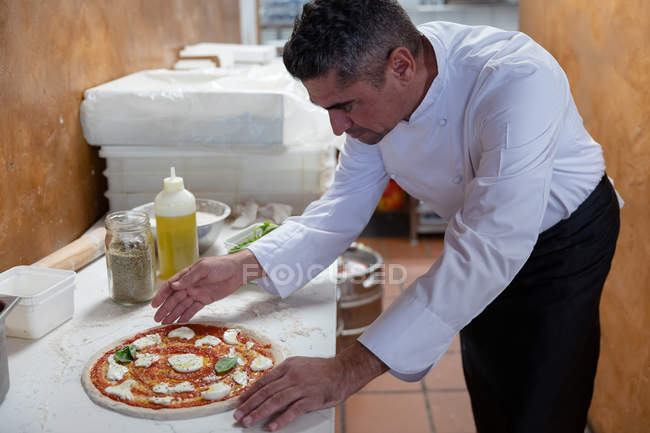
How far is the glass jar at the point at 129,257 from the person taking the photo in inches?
54.7

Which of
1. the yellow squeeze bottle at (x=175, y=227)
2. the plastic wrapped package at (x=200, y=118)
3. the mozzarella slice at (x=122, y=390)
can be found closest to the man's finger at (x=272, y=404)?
the mozzarella slice at (x=122, y=390)

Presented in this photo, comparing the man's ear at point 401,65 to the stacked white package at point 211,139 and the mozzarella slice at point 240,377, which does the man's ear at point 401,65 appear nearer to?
the mozzarella slice at point 240,377

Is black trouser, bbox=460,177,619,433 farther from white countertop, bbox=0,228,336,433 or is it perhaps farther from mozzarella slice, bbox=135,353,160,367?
mozzarella slice, bbox=135,353,160,367

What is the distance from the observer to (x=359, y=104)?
1.20 meters

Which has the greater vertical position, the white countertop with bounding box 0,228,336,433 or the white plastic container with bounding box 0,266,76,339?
the white plastic container with bounding box 0,266,76,339

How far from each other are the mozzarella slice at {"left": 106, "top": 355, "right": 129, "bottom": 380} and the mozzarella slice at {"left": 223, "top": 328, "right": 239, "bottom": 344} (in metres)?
0.21

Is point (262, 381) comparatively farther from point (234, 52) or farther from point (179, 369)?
point (234, 52)

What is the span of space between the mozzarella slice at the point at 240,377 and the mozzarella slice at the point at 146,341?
0.22 m

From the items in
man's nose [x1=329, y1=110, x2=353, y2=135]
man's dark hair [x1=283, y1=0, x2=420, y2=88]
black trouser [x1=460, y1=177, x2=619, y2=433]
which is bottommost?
black trouser [x1=460, y1=177, x2=619, y2=433]

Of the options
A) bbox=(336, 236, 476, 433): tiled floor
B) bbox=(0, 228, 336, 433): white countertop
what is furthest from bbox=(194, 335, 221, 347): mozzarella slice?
bbox=(336, 236, 476, 433): tiled floor

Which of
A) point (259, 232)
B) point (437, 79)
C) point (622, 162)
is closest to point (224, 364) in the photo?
point (259, 232)

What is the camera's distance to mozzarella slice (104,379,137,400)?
1069mm

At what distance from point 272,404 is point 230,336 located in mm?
290

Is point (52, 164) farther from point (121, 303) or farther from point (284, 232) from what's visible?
point (284, 232)
